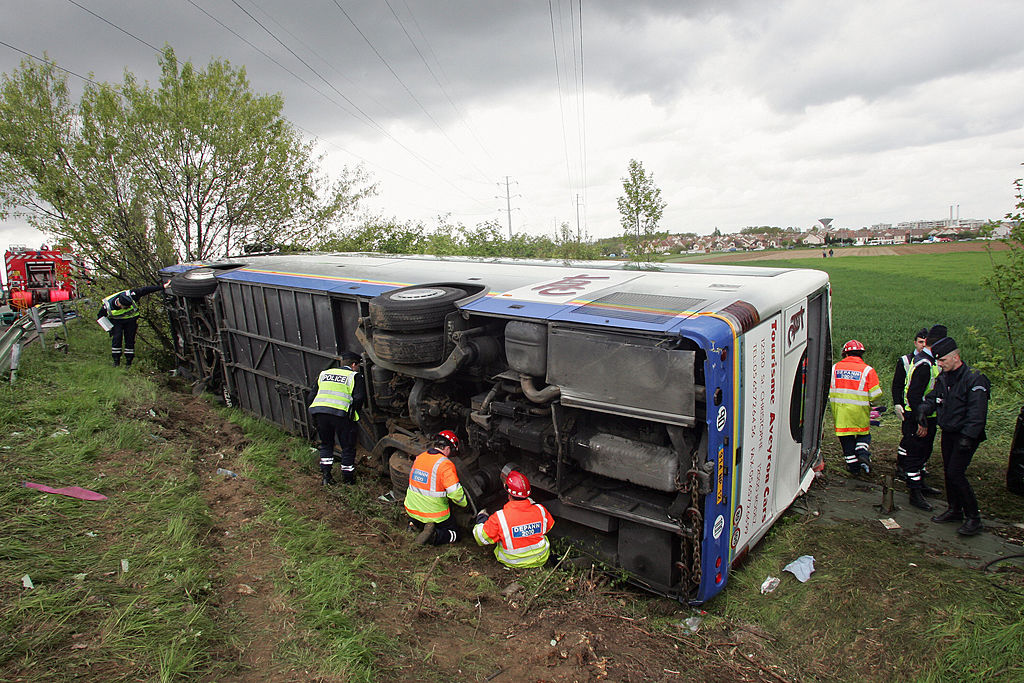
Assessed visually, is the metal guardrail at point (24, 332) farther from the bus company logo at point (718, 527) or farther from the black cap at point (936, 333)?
the black cap at point (936, 333)

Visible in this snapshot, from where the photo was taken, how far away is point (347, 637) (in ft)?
11.8

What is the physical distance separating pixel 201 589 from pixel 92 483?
2.19 m

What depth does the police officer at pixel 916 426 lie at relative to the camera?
562cm

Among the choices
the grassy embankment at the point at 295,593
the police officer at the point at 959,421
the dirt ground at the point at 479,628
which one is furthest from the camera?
the police officer at the point at 959,421

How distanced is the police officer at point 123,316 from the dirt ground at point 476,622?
683 centimetres

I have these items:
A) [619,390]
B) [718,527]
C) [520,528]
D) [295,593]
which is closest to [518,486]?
[520,528]

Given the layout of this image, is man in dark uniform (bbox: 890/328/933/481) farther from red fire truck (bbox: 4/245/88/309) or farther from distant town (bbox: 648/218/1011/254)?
distant town (bbox: 648/218/1011/254)

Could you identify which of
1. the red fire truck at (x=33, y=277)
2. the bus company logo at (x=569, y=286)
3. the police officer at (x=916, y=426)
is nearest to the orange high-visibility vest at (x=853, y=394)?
the police officer at (x=916, y=426)

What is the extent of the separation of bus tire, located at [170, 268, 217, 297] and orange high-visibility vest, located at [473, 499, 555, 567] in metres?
6.87

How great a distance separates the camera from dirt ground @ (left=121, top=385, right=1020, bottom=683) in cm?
348

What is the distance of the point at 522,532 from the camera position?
4.61m

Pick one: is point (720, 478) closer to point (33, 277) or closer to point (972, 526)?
point (972, 526)

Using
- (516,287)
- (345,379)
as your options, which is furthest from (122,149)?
(516,287)

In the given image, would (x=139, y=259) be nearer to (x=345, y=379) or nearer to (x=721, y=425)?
(x=345, y=379)
